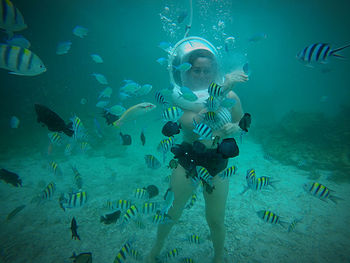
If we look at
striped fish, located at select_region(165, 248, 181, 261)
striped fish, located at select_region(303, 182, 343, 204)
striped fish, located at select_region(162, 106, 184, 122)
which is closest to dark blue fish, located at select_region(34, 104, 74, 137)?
striped fish, located at select_region(162, 106, 184, 122)

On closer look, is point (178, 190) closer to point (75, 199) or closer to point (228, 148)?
point (228, 148)

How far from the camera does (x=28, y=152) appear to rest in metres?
10.5

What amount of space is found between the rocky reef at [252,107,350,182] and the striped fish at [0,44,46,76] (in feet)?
32.9

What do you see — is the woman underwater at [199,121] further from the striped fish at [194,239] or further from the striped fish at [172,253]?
the striped fish at [194,239]

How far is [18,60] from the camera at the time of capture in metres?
2.13

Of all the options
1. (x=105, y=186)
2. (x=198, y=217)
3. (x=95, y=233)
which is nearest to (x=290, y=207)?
(x=198, y=217)

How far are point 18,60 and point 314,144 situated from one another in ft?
43.5

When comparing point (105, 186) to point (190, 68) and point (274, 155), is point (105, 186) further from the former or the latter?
point (274, 155)

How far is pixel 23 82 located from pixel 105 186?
15201 millimetres

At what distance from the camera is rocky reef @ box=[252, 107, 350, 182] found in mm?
7676

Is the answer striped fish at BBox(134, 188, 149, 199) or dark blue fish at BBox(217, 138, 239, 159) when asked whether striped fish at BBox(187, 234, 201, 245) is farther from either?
dark blue fish at BBox(217, 138, 239, 159)

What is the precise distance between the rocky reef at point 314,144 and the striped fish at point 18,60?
10.0 m

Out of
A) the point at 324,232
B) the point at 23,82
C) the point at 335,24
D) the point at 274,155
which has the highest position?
the point at 335,24

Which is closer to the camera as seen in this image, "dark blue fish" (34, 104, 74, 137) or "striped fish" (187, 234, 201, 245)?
"dark blue fish" (34, 104, 74, 137)
